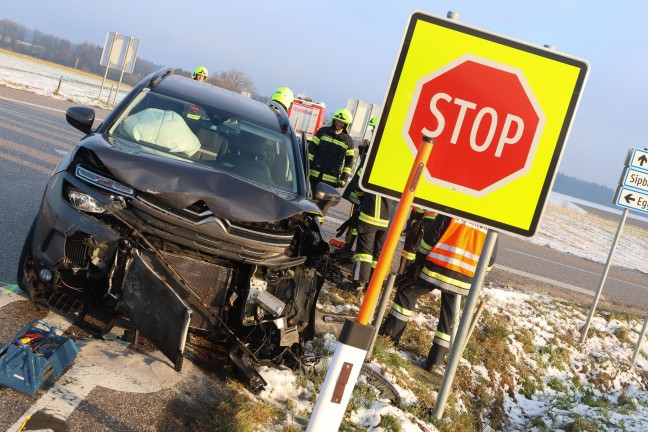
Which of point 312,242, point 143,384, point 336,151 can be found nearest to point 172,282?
point 143,384

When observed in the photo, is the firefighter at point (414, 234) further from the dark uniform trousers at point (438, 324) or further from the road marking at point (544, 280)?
the road marking at point (544, 280)

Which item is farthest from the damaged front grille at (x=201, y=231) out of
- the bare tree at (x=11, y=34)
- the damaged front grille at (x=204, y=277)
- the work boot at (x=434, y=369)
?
the bare tree at (x=11, y=34)

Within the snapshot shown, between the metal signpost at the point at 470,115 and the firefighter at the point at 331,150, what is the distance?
5867 mm

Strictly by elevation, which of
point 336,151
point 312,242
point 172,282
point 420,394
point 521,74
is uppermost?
point 521,74

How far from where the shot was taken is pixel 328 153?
9.76 meters

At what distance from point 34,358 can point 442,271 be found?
3.71 m

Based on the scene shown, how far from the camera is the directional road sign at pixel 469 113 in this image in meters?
3.73

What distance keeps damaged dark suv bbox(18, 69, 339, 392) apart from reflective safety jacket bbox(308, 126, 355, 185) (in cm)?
476

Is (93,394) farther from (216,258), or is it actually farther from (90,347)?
(216,258)

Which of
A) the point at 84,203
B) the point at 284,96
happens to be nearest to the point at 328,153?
the point at 284,96

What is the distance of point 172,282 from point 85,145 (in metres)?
1.14

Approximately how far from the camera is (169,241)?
4266 mm

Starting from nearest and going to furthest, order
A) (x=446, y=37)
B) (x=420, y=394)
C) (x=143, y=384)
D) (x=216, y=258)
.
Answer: (x=446, y=37)
(x=143, y=384)
(x=216, y=258)
(x=420, y=394)

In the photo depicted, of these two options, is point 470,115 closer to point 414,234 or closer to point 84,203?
point 84,203
